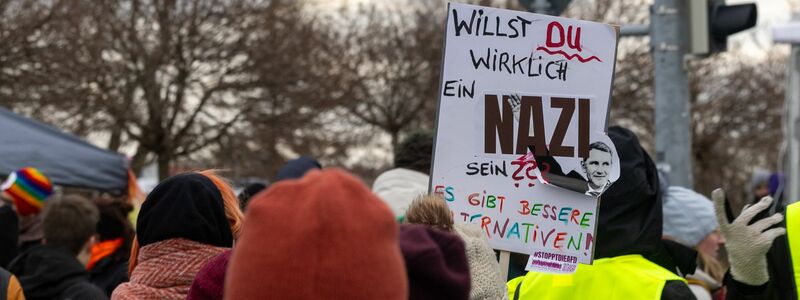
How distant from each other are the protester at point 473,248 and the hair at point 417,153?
10.3 feet

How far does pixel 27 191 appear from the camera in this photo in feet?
26.3

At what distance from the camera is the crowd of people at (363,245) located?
2184mm

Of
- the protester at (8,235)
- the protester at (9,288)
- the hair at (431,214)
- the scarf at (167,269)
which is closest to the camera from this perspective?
the hair at (431,214)

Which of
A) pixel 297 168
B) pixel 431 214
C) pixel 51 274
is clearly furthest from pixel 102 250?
pixel 431 214

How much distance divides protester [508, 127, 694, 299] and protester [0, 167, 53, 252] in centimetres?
490

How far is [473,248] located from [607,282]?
71cm

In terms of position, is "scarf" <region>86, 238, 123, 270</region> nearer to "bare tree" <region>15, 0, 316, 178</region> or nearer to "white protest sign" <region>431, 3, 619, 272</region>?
"white protest sign" <region>431, 3, 619, 272</region>

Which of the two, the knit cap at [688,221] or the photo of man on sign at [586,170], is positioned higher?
the photo of man on sign at [586,170]

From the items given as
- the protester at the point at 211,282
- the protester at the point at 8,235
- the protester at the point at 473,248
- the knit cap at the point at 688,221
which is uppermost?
the protester at the point at 473,248

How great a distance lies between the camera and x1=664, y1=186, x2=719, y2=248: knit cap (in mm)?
5969

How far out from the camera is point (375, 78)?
2456 cm

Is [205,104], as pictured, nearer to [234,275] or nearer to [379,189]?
[379,189]

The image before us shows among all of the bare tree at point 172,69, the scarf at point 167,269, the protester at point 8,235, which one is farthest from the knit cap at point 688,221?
the bare tree at point 172,69

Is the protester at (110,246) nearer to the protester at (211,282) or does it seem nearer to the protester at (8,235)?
the protester at (8,235)
